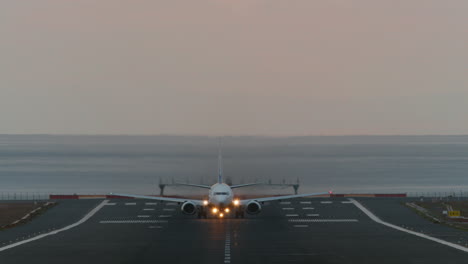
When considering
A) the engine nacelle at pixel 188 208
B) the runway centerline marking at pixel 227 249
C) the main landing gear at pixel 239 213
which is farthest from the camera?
the main landing gear at pixel 239 213

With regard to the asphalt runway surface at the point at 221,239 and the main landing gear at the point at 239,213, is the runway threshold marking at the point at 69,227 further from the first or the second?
the main landing gear at the point at 239,213

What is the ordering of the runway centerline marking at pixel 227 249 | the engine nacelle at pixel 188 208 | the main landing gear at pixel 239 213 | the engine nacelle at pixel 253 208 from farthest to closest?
the main landing gear at pixel 239 213
the engine nacelle at pixel 253 208
the engine nacelle at pixel 188 208
the runway centerline marking at pixel 227 249

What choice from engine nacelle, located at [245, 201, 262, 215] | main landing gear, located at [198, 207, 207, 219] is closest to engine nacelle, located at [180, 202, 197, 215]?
main landing gear, located at [198, 207, 207, 219]

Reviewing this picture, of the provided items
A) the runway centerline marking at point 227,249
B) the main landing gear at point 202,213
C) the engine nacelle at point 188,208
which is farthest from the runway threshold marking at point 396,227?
the engine nacelle at point 188,208

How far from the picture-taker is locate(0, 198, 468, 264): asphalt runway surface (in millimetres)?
50594

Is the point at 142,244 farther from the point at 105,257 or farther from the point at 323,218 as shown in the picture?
the point at 323,218

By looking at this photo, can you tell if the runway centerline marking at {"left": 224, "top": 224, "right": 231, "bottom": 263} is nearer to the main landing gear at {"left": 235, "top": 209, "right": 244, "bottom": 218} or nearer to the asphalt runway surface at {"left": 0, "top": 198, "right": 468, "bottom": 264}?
the asphalt runway surface at {"left": 0, "top": 198, "right": 468, "bottom": 264}

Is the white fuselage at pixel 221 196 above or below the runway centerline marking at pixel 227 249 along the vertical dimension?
above

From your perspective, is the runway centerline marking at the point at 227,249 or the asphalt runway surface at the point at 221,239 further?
the asphalt runway surface at the point at 221,239

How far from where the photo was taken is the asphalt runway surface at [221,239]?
5059cm

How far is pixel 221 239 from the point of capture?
209ft

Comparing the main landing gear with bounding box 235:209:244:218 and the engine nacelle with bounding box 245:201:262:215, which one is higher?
the engine nacelle with bounding box 245:201:262:215

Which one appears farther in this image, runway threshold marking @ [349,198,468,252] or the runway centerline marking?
runway threshold marking @ [349,198,468,252]

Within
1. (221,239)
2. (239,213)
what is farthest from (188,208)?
(221,239)
